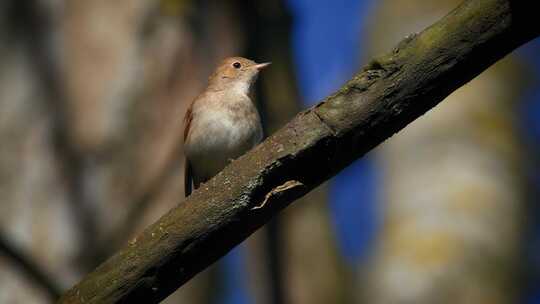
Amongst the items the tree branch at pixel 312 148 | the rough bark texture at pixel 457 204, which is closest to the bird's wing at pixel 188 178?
the rough bark texture at pixel 457 204

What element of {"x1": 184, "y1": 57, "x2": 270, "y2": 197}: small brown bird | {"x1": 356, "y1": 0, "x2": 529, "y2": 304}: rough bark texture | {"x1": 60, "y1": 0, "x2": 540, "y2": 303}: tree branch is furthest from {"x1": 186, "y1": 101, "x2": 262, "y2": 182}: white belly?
{"x1": 60, "y1": 0, "x2": 540, "y2": 303}: tree branch

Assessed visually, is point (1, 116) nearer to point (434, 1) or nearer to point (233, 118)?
point (233, 118)

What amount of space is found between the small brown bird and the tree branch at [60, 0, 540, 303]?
249 centimetres

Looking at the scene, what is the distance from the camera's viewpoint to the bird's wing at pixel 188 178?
5.20 m

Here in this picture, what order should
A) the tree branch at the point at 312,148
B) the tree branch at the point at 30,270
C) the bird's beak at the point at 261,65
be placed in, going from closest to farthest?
1. the tree branch at the point at 312,148
2. the tree branch at the point at 30,270
3. the bird's beak at the point at 261,65

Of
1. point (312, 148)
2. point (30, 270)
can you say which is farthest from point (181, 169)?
point (312, 148)

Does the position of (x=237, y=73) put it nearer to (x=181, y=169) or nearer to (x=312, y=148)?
(x=181, y=169)

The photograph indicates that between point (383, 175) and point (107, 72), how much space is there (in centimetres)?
250

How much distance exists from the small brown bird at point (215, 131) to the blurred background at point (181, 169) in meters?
0.12

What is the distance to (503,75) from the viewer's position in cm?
678

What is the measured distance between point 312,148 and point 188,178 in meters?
2.82

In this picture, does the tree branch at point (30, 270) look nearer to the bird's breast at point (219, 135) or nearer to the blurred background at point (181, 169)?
the blurred background at point (181, 169)

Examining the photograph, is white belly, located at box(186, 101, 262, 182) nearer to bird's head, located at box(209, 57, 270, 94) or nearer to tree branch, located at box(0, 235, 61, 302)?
bird's head, located at box(209, 57, 270, 94)

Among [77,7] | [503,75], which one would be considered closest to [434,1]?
[503,75]
